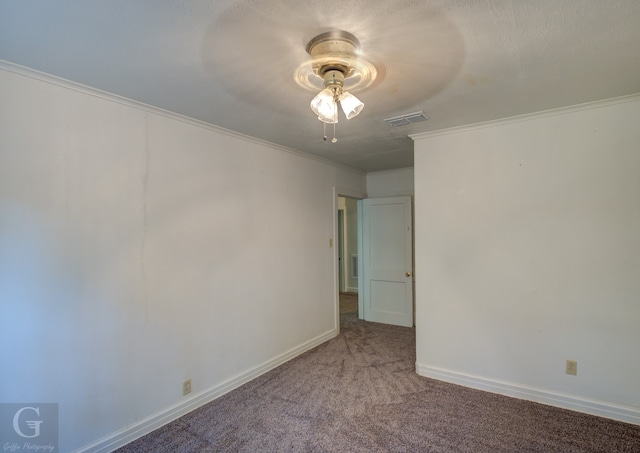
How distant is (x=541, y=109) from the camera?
2695 millimetres

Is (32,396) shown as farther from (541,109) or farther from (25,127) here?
(541,109)

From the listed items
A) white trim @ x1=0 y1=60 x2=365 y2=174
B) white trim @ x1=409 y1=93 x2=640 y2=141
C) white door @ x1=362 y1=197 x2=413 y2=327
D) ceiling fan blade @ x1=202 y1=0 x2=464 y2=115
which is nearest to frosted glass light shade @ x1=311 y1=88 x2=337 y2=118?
ceiling fan blade @ x1=202 y1=0 x2=464 y2=115

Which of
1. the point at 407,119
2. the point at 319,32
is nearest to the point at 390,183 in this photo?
the point at 407,119

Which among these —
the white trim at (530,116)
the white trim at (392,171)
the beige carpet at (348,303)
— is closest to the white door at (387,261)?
the white trim at (392,171)

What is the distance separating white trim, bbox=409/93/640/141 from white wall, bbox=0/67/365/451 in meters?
1.79

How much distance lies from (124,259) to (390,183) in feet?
13.5

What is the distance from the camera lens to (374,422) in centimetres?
256

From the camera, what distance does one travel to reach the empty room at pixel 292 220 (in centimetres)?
167

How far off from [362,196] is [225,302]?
305 cm

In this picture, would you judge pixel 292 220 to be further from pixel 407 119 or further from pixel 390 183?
pixel 390 183

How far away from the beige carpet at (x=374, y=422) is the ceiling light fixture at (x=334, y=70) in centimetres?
225

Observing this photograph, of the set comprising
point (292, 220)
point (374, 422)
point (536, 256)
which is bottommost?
point (374, 422)

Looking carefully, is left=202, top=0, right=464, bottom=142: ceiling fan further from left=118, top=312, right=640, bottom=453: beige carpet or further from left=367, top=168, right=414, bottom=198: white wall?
left=367, top=168, right=414, bottom=198: white wall

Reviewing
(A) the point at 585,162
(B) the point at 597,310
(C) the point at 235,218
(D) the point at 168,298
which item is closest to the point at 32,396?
(D) the point at 168,298
